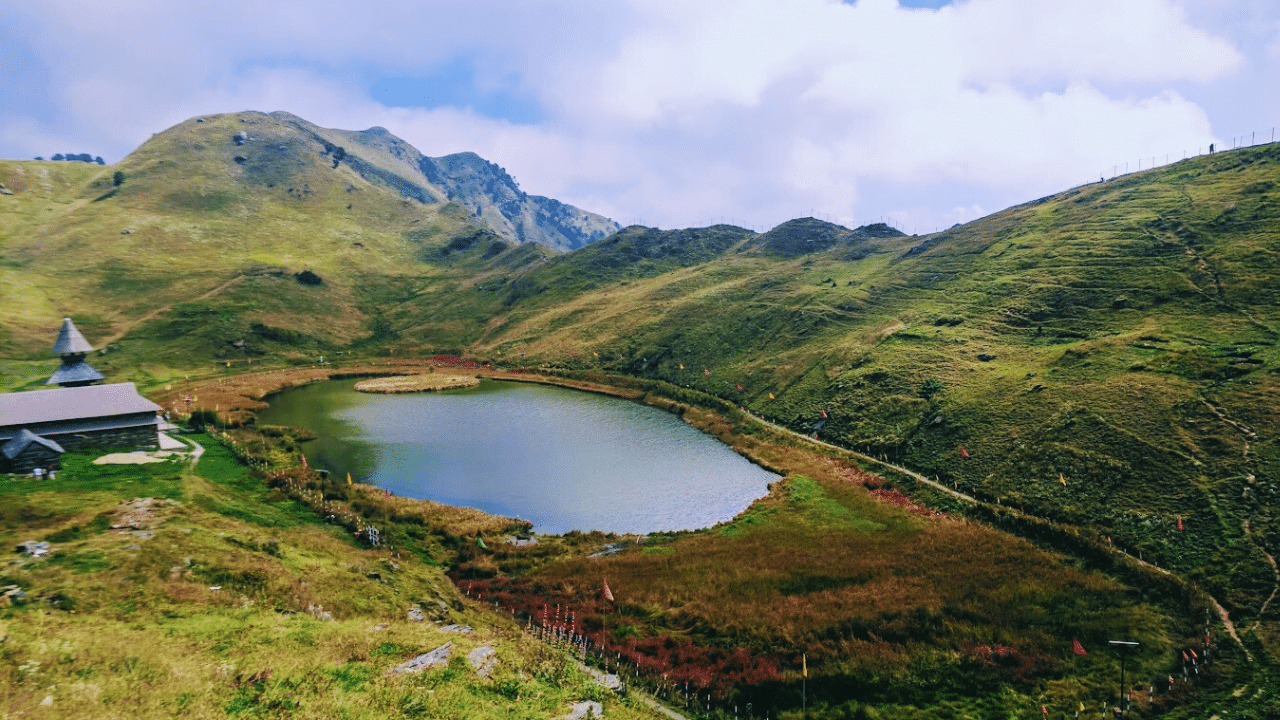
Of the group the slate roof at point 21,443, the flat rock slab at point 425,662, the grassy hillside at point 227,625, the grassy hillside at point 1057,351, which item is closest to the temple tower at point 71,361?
the slate roof at point 21,443

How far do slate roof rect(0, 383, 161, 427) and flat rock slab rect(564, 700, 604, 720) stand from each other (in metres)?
61.8

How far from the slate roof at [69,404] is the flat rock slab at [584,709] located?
6182 centimetres

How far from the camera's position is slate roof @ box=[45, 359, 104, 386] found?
73.0m

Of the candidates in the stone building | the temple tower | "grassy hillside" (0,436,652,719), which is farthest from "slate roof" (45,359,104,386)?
"grassy hillside" (0,436,652,719)

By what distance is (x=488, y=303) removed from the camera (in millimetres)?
194125

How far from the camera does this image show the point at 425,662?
2838 centimetres

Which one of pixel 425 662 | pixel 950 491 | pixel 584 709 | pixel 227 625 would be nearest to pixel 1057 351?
pixel 950 491

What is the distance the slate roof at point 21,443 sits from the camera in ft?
168

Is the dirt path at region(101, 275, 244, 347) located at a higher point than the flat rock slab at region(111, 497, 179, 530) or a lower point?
higher

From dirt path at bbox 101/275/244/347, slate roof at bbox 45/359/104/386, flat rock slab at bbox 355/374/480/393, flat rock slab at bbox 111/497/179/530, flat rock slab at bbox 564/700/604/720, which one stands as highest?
dirt path at bbox 101/275/244/347

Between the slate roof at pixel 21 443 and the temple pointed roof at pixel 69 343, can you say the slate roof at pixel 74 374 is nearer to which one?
the temple pointed roof at pixel 69 343

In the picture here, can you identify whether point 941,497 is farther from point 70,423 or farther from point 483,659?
point 70,423

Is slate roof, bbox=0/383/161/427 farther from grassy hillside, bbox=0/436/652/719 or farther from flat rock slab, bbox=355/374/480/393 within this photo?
flat rock slab, bbox=355/374/480/393

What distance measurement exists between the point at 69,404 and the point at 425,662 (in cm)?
6039
